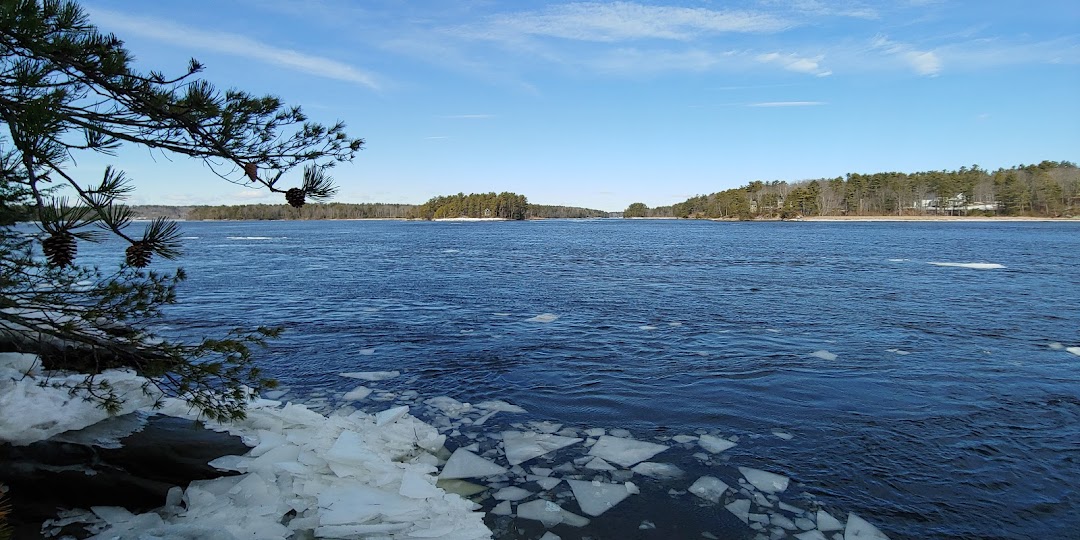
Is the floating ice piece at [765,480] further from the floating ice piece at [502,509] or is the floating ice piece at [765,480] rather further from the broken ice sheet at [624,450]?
the floating ice piece at [502,509]

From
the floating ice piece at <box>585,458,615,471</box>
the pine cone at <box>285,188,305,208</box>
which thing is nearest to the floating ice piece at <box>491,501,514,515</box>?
the floating ice piece at <box>585,458,615,471</box>

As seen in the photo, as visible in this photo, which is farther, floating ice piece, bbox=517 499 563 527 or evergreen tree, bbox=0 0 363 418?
floating ice piece, bbox=517 499 563 527

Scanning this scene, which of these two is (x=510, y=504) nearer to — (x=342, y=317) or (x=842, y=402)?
(x=842, y=402)

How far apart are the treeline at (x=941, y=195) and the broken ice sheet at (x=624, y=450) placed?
473 feet

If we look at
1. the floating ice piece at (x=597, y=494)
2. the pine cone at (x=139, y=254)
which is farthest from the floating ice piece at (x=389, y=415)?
the pine cone at (x=139, y=254)

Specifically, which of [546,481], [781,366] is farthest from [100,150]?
[781,366]

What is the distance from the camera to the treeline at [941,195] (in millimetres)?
115125

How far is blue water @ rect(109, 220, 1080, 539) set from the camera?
229 inches

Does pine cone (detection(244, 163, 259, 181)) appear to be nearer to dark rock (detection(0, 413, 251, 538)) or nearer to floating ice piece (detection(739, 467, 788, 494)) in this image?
dark rock (detection(0, 413, 251, 538))

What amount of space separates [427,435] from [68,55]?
A: 5183 mm

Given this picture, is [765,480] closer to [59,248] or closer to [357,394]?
[357,394]

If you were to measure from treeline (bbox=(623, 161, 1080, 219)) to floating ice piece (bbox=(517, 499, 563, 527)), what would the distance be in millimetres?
145889

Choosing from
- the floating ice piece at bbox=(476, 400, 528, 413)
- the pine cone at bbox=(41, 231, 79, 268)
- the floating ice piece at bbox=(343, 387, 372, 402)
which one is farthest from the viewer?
the floating ice piece at bbox=(343, 387, 372, 402)

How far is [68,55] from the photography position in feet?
9.86
